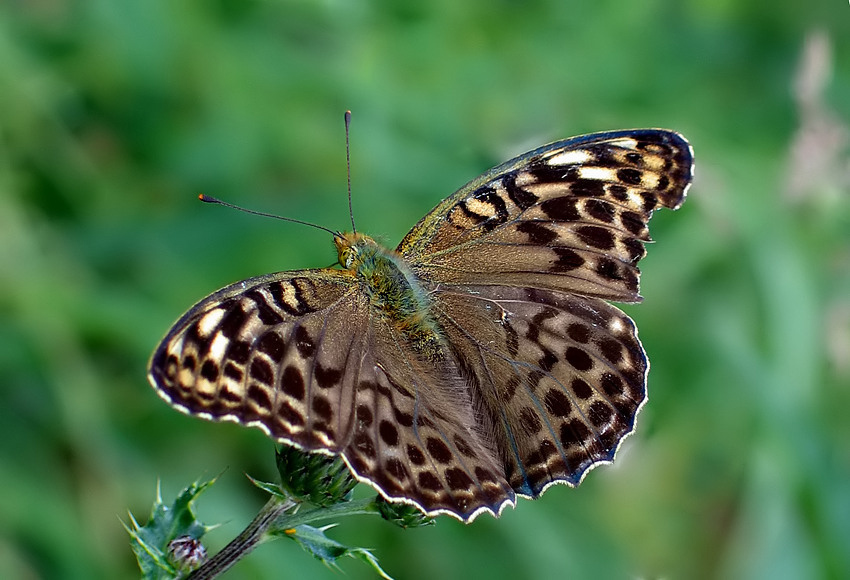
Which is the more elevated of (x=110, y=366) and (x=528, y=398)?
(x=110, y=366)

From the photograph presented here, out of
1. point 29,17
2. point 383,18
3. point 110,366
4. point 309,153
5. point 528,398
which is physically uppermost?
point 29,17

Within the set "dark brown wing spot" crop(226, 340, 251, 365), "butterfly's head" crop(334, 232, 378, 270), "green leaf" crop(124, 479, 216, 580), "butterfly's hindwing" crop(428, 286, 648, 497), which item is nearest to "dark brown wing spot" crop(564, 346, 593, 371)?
"butterfly's hindwing" crop(428, 286, 648, 497)

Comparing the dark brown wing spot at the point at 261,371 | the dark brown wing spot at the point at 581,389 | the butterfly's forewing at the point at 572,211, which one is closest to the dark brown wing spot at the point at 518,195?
the butterfly's forewing at the point at 572,211

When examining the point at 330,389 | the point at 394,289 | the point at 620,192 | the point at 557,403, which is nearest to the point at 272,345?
the point at 330,389

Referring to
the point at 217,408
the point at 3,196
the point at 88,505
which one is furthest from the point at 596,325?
the point at 3,196

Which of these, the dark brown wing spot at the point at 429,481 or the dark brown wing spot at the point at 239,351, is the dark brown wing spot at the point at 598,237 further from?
the dark brown wing spot at the point at 239,351

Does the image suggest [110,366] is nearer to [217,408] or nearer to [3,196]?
[3,196]

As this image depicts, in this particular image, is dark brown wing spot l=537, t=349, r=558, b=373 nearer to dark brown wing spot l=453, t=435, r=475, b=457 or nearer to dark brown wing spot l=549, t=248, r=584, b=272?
dark brown wing spot l=549, t=248, r=584, b=272
